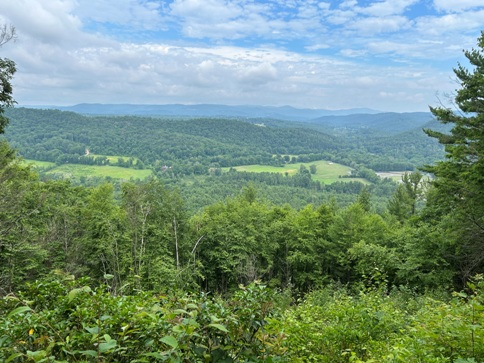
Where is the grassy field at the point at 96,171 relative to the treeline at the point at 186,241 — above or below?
below

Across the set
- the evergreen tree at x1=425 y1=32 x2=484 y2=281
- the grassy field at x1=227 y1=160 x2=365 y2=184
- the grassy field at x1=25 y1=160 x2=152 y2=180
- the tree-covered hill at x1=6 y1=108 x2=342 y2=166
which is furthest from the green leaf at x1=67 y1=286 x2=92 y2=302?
the grassy field at x1=227 y1=160 x2=365 y2=184

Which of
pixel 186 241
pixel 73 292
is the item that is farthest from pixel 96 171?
pixel 73 292

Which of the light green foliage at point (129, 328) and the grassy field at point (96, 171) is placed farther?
the grassy field at point (96, 171)

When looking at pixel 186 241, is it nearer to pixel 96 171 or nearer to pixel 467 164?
pixel 467 164

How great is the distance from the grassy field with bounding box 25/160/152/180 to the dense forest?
253ft

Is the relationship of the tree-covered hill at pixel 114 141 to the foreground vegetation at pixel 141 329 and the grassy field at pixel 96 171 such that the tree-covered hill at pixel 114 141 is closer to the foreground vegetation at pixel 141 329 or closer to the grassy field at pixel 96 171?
the grassy field at pixel 96 171

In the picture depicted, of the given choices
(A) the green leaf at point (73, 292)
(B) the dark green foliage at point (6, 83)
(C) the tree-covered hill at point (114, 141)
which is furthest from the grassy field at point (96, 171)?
(A) the green leaf at point (73, 292)

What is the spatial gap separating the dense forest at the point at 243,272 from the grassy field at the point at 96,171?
77.0m

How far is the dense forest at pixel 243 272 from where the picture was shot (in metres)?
2.03

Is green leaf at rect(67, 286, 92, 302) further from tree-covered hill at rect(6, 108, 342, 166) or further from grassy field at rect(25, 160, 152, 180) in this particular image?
tree-covered hill at rect(6, 108, 342, 166)

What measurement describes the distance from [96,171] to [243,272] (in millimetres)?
98317

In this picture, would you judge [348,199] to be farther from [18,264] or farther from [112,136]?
[112,136]

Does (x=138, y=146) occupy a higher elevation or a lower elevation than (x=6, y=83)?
lower

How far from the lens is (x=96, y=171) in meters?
107
